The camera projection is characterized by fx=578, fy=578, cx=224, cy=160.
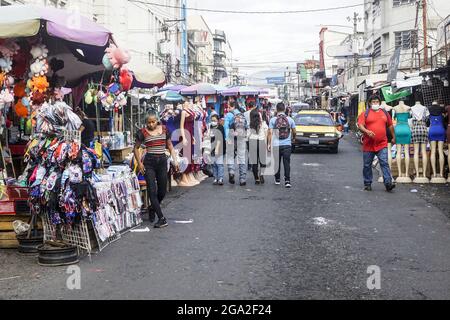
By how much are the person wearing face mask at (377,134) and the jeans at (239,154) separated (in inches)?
107

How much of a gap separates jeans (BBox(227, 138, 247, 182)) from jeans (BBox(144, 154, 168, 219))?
14.1 ft

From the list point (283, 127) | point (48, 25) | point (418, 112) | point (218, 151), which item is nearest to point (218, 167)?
point (218, 151)

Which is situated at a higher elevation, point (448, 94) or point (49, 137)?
point (448, 94)

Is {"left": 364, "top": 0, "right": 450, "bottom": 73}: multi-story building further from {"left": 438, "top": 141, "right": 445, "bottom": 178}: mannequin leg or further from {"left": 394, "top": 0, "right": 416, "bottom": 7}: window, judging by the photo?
{"left": 438, "top": 141, "right": 445, "bottom": 178}: mannequin leg

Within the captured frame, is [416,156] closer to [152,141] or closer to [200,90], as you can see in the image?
[152,141]

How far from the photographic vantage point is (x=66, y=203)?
6941mm

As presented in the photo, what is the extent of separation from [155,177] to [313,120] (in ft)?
51.3

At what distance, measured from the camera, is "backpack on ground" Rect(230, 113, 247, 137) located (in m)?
13.5

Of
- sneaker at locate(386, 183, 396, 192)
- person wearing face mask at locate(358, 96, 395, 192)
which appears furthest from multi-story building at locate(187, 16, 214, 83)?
sneaker at locate(386, 183, 396, 192)

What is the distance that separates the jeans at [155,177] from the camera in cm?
896

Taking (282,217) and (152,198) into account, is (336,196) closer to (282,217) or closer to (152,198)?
(282,217)

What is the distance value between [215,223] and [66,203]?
9.44 feet

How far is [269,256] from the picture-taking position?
707 cm
